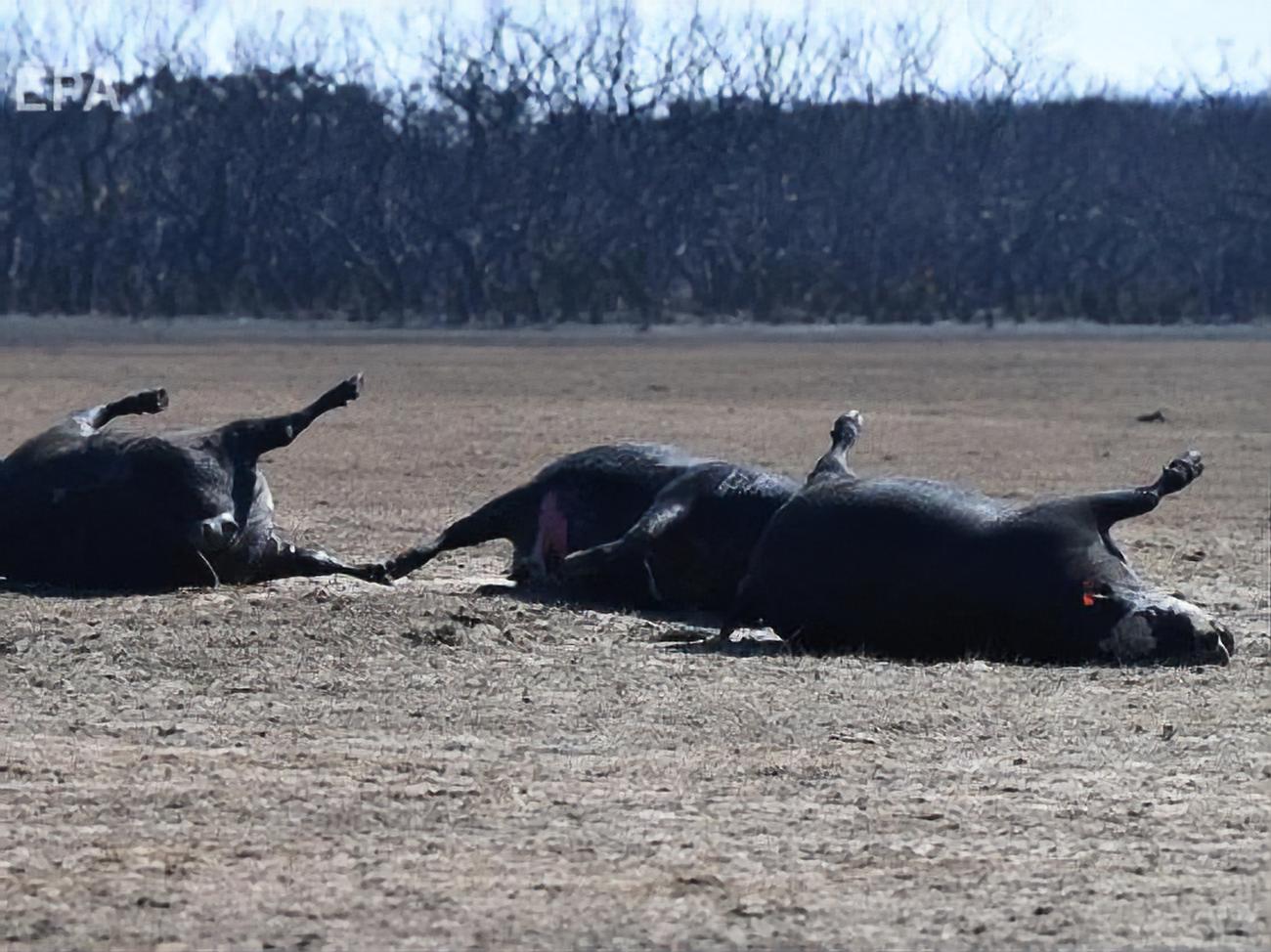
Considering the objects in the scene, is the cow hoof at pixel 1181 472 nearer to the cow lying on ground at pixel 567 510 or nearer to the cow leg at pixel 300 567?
the cow lying on ground at pixel 567 510

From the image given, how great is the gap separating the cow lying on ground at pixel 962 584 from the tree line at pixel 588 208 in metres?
27.5

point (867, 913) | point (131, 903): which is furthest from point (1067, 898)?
point (131, 903)

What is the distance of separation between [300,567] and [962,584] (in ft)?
9.73

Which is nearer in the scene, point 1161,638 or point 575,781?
point 575,781

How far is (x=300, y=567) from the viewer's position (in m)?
9.42

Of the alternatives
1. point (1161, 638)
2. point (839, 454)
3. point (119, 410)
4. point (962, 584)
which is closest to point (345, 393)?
point (119, 410)

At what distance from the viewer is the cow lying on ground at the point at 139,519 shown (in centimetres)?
905

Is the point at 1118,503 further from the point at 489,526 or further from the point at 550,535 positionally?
the point at 489,526

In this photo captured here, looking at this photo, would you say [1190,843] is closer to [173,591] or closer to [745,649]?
[745,649]

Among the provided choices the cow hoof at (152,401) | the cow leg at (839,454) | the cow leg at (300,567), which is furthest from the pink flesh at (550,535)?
the cow hoof at (152,401)

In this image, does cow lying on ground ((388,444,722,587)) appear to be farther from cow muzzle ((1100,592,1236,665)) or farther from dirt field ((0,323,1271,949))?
cow muzzle ((1100,592,1236,665))

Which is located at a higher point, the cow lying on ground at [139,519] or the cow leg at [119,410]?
the cow leg at [119,410]

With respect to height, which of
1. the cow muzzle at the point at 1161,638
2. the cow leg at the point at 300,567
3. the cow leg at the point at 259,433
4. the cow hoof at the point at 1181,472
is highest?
the cow hoof at the point at 1181,472

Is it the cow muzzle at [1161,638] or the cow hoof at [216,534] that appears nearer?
the cow muzzle at [1161,638]
